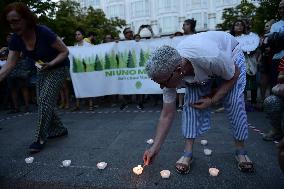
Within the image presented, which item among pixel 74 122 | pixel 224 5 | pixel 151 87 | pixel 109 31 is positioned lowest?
pixel 74 122

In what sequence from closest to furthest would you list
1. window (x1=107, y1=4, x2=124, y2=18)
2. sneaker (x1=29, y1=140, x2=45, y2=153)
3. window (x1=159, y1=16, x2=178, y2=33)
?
1. sneaker (x1=29, y1=140, x2=45, y2=153)
2. window (x1=159, y1=16, x2=178, y2=33)
3. window (x1=107, y1=4, x2=124, y2=18)

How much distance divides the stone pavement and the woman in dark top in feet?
1.59

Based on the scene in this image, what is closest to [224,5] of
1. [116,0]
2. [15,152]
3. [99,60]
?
[116,0]

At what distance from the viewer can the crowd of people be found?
2.65 metres

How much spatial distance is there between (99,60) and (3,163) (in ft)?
14.6

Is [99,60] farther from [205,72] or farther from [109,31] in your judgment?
[109,31]

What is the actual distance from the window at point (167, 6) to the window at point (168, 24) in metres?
1.14

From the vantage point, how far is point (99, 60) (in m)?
7.95

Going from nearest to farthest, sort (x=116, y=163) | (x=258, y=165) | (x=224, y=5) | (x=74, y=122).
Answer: (x=258, y=165)
(x=116, y=163)
(x=74, y=122)
(x=224, y=5)

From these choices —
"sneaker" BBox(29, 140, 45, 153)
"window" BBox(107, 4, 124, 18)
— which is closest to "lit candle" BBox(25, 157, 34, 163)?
"sneaker" BBox(29, 140, 45, 153)

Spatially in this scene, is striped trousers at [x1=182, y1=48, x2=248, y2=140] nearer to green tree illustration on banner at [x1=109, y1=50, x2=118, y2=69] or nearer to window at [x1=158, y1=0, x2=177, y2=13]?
green tree illustration on banner at [x1=109, y1=50, x2=118, y2=69]

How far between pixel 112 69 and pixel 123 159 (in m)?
4.39

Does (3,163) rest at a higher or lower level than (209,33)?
lower

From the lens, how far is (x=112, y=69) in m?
7.88
